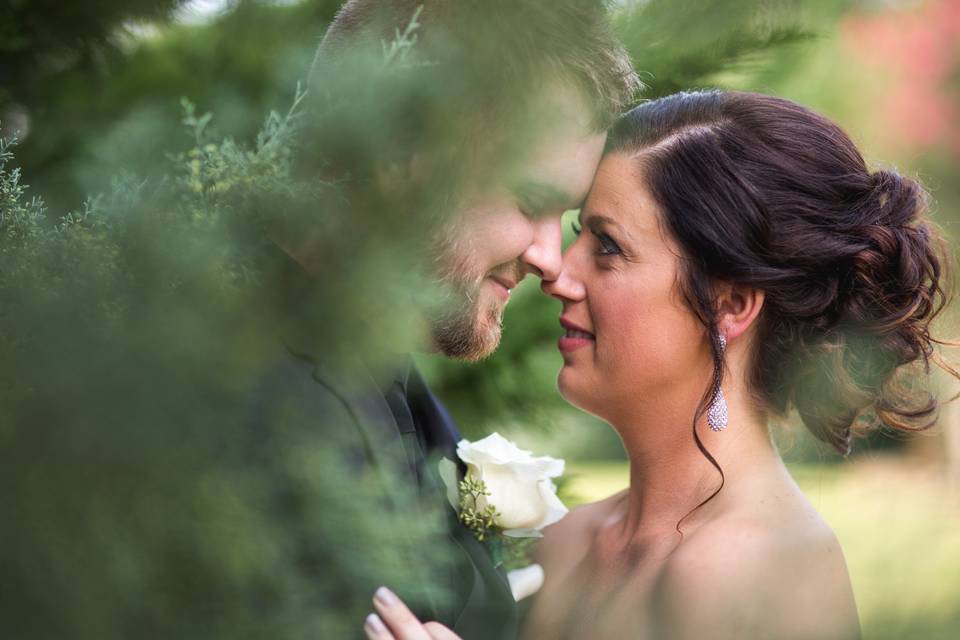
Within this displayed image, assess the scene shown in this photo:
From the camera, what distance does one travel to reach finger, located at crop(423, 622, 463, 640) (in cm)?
129

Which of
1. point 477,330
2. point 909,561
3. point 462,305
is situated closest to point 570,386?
point 477,330

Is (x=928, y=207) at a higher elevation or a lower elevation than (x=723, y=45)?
lower

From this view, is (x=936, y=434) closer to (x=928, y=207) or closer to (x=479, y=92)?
(x=928, y=207)

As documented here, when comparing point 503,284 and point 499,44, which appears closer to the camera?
point 499,44

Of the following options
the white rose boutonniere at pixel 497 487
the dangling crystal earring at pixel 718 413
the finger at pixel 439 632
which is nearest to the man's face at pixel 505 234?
the white rose boutonniere at pixel 497 487

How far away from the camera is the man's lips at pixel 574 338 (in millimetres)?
2166

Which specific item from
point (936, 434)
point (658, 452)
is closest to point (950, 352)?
point (936, 434)

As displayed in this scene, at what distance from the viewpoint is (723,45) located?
4.90 feet

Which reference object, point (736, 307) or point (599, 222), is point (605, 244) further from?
point (736, 307)

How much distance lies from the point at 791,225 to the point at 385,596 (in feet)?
5.21

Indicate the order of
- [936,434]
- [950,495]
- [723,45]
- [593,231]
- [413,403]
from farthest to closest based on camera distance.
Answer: [936,434] < [593,231] < [413,403] < [723,45] < [950,495]

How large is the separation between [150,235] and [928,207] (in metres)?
2.14

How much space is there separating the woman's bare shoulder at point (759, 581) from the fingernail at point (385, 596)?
1.24 meters

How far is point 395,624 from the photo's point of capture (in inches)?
43.2
